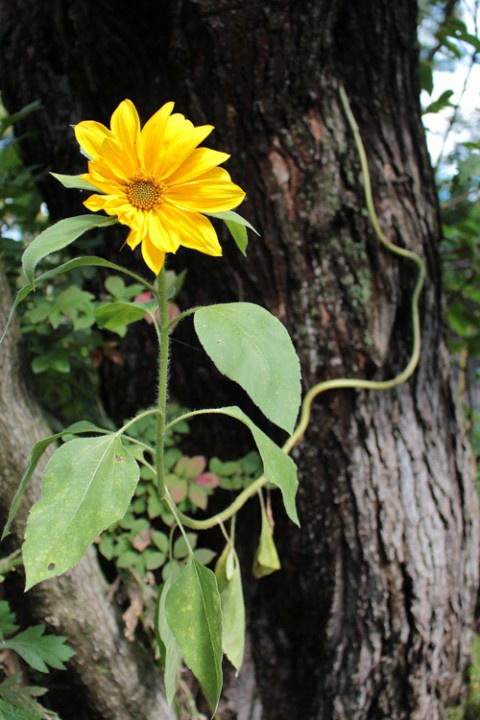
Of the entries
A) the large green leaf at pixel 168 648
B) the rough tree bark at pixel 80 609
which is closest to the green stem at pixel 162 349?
the large green leaf at pixel 168 648

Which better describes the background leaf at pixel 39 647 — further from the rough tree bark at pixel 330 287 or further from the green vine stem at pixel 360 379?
the rough tree bark at pixel 330 287

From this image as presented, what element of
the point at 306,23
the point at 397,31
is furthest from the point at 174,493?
the point at 397,31

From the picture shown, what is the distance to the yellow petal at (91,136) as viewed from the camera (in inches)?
30.7

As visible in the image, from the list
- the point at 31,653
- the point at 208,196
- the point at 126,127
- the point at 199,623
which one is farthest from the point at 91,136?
the point at 31,653

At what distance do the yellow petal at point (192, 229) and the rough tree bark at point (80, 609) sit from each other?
583 mm

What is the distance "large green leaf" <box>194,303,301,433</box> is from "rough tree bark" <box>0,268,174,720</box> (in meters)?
0.61

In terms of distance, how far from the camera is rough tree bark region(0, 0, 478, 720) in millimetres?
1467

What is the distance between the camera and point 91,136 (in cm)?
79

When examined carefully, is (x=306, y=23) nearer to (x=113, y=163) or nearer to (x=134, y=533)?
(x=113, y=163)

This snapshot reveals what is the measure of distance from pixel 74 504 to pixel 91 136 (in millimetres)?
449

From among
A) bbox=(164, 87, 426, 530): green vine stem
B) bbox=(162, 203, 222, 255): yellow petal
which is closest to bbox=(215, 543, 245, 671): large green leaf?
bbox=(164, 87, 426, 530): green vine stem

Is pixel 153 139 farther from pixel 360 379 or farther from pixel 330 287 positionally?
pixel 360 379

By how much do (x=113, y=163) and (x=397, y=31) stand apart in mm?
1143

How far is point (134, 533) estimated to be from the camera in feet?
4.72
